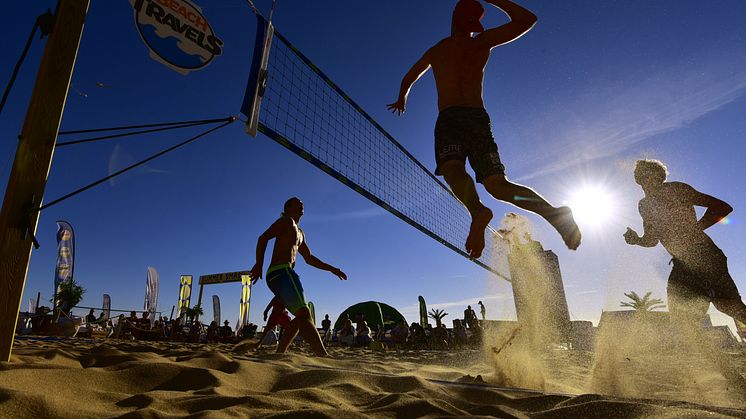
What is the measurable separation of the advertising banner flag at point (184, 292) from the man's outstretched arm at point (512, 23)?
21.8 m

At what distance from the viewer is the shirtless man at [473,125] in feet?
6.38

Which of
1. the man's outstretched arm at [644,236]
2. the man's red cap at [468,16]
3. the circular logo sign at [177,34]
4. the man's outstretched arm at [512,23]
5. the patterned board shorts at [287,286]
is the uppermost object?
the circular logo sign at [177,34]

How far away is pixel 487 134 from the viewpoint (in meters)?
2.13

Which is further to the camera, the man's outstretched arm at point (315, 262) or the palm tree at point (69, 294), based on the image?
the palm tree at point (69, 294)

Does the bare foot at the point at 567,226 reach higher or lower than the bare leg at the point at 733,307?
higher

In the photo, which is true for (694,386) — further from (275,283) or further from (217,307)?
(217,307)

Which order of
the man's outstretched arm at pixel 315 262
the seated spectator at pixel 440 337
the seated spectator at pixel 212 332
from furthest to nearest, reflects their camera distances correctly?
the seated spectator at pixel 212 332 → the seated spectator at pixel 440 337 → the man's outstretched arm at pixel 315 262

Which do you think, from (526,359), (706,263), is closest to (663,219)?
(706,263)

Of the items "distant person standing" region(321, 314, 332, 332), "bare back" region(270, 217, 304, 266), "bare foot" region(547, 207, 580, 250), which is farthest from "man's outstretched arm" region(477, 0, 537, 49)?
"distant person standing" region(321, 314, 332, 332)

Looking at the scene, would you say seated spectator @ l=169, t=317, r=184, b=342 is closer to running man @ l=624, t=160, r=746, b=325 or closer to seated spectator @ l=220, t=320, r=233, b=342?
seated spectator @ l=220, t=320, r=233, b=342

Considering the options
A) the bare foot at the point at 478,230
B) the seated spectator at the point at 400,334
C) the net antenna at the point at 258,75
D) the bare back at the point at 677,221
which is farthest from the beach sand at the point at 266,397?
the seated spectator at the point at 400,334

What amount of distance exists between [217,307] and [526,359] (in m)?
22.2

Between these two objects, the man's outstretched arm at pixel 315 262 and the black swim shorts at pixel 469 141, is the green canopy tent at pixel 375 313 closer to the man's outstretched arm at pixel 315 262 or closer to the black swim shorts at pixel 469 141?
the man's outstretched arm at pixel 315 262

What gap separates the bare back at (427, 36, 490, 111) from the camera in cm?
218
